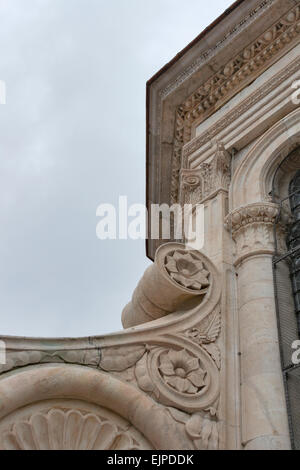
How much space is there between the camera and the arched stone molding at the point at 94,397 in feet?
25.2

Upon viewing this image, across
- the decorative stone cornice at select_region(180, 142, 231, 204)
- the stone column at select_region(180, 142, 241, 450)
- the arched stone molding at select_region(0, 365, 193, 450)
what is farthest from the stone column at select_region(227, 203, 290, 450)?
the decorative stone cornice at select_region(180, 142, 231, 204)

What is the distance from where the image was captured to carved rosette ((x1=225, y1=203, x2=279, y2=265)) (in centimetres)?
995

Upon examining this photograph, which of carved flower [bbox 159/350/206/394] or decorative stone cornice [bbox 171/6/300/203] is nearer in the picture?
carved flower [bbox 159/350/206/394]

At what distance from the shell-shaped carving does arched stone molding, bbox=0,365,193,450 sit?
0.05 meters

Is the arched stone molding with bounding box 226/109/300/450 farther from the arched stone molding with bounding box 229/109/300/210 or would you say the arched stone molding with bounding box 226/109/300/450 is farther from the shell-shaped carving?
the shell-shaped carving

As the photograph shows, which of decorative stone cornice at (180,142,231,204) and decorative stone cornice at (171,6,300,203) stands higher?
decorative stone cornice at (171,6,300,203)

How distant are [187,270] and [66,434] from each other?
317cm

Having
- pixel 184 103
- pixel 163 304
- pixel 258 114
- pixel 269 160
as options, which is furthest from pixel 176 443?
pixel 184 103

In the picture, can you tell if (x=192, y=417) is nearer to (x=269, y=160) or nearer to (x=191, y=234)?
(x=191, y=234)

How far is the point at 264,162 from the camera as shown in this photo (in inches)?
442

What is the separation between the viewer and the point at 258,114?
38.6ft

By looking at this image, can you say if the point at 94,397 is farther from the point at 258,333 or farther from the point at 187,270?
the point at 187,270

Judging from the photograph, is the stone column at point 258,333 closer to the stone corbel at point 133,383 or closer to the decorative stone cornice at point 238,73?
the stone corbel at point 133,383
